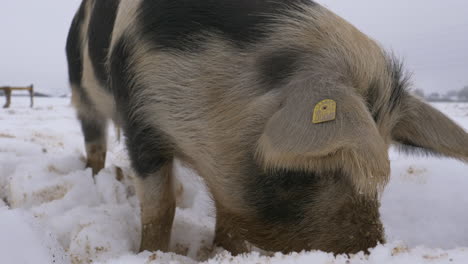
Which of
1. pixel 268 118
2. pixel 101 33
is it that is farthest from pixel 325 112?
pixel 101 33

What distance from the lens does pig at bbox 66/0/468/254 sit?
1266 millimetres

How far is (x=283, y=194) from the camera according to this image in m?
1.54

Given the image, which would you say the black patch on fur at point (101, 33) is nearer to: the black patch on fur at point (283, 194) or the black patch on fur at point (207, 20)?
the black patch on fur at point (207, 20)

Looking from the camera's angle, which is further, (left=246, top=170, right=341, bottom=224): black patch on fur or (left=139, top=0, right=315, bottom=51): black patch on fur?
(left=139, top=0, right=315, bottom=51): black patch on fur

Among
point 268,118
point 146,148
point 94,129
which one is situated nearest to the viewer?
point 268,118

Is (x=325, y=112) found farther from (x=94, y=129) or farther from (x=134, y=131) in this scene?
(x=94, y=129)

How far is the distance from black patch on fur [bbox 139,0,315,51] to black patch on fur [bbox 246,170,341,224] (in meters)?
0.60

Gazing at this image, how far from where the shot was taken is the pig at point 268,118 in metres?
1.27

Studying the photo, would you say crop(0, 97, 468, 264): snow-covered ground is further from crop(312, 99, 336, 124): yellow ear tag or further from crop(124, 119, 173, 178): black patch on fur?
crop(312, 99, 336, 124): yellow ear tag

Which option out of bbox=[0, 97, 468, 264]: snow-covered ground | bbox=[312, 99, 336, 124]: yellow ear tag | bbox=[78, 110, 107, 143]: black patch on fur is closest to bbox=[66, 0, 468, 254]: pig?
bbox=[312, 99, 336, 124]: yellow ear tag

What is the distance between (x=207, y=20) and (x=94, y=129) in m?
2.30

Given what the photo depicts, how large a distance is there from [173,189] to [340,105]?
1143 millimetres

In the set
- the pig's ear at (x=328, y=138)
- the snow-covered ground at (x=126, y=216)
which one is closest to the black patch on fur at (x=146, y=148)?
the snow-covered ground at (x=126, y=216)

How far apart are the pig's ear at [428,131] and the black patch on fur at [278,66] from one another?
21.8 inches
